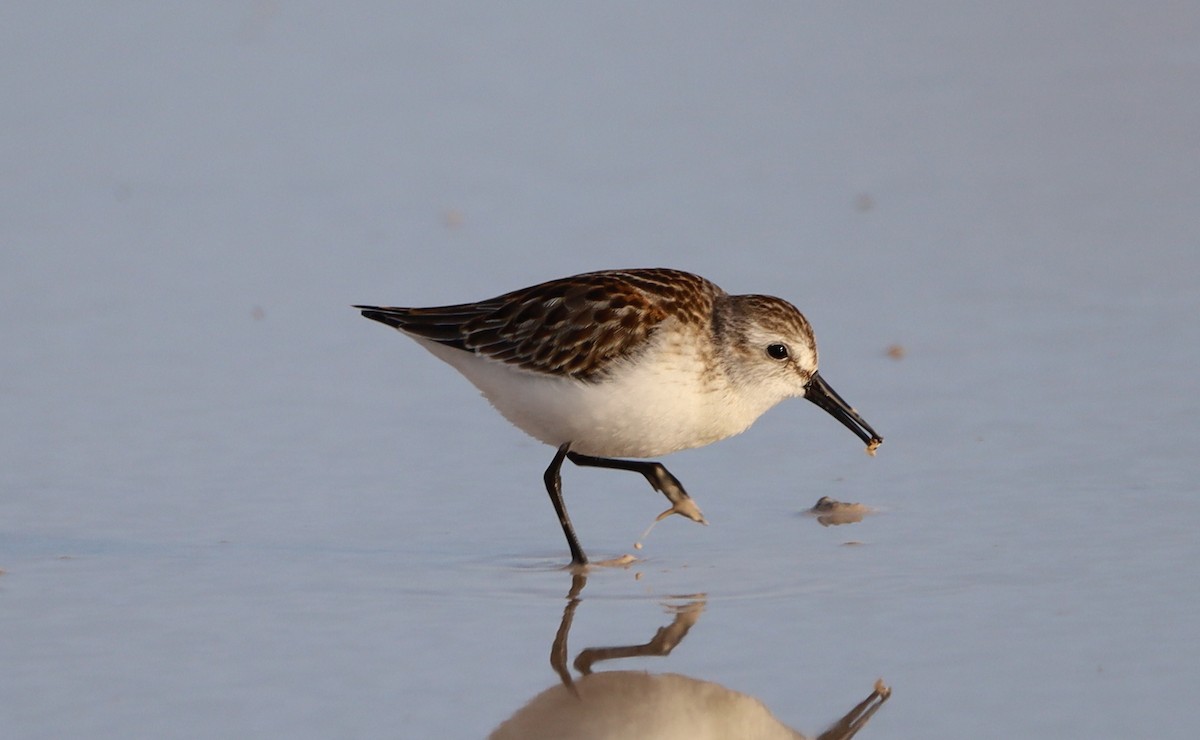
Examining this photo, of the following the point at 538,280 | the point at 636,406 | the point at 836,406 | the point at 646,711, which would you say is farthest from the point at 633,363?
the point at 538,280

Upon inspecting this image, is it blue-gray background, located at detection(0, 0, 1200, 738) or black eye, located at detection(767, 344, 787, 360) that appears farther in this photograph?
black eye, located at detection(767, 344, 787, 360)

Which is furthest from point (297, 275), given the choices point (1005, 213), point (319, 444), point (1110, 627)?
point (1110, 627)

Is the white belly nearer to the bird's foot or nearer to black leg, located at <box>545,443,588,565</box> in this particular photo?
black leg, located at <box>545,443,588,565</box>

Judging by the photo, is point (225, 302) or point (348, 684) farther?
point (225, 302)

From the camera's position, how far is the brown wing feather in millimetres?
6906

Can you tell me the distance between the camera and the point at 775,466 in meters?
7.66

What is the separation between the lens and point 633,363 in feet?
22.4

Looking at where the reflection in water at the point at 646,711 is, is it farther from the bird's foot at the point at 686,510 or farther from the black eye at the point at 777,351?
the black eye at the point at 777,351

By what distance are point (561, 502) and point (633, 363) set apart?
23.8 inches

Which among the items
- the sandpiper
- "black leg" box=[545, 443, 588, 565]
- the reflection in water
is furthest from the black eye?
the reflection in water

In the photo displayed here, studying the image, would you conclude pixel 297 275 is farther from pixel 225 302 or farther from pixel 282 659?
pixel 282 659

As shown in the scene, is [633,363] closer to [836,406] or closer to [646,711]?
[836,406]

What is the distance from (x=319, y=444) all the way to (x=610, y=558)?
166 centimetres

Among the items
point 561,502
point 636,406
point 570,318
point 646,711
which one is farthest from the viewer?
point 570,318
